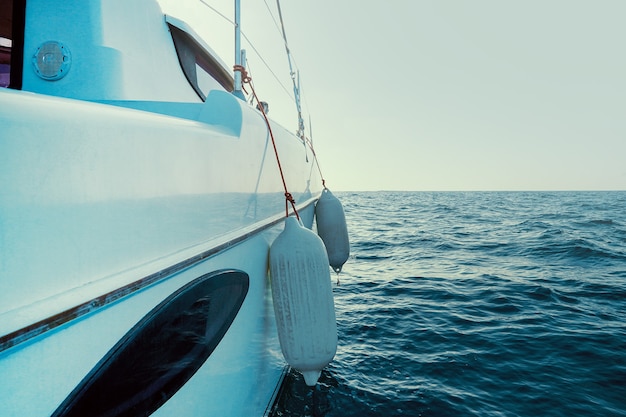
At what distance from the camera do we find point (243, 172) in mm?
2055

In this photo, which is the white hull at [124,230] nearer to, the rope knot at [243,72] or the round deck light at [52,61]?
the round deck light at [52,61]

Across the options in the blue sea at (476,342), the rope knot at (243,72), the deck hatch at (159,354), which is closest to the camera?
the deck hatch at (159,354)

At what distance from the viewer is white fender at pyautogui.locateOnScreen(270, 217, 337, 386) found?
226 cm

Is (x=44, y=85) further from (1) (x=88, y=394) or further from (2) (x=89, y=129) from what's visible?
(1) (x=88, y=394)

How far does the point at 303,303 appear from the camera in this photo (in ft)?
7.40

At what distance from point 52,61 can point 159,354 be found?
5.58 feet

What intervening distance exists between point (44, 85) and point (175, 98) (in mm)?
827

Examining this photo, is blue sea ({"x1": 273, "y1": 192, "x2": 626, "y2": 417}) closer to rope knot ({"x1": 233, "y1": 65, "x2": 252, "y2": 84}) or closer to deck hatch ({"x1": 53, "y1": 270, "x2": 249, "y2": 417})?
deck hatch ({"x1": 53, "y1": 270, "x2": 249, "y2": 417})

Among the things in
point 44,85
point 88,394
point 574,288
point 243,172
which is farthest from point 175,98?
point 574,288

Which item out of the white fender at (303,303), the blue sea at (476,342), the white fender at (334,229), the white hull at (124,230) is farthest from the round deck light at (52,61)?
the white fender at (334,229)

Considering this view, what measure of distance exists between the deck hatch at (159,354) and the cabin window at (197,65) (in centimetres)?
196

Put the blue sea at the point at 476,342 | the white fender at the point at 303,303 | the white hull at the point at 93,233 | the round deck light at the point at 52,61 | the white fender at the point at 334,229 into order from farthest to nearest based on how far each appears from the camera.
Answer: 1. the white fender at the point at 334,229
2. the blue sea at the point at 476,342
3. the white fender at the point at 303,303
4. the round deck light at the point at 52,61
5. the white hull at the point at 93,233

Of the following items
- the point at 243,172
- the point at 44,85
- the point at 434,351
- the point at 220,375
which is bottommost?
the point at 434,351

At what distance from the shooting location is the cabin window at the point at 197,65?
9.17 ft
